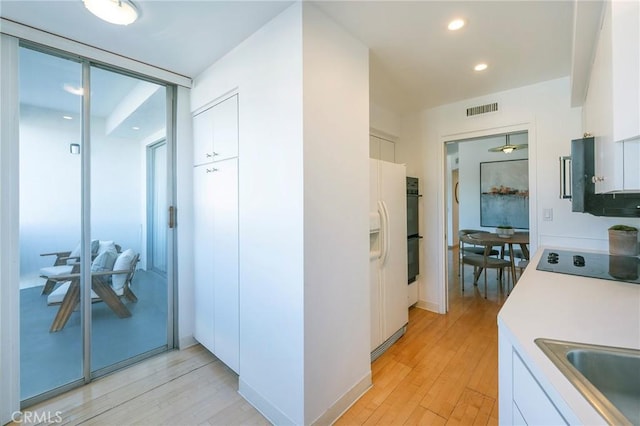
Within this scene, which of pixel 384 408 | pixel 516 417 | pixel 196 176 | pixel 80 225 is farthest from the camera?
pixel 196 176

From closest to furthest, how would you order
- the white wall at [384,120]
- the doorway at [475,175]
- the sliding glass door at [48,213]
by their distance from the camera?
the sliding glass door at [48,213] < the white wall at [384,120] < the doorway at [475,175]

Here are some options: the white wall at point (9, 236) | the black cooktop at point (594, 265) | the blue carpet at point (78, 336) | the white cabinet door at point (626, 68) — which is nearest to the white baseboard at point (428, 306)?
the black cooktop at point (594, 265)

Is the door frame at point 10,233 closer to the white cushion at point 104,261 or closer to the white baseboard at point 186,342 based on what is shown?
the white cushion at point 104,261

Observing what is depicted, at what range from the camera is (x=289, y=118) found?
160 centimetres

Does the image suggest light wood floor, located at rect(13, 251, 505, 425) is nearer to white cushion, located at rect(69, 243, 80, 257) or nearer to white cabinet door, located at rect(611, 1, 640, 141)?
white cushion, located at rect(69, 243, 80, 257)

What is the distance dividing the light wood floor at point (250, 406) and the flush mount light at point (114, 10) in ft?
8.47

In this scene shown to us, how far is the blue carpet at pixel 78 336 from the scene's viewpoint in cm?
192

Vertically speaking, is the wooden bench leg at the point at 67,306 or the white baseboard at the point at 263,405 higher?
the wooden bench leg at the point at 67,306

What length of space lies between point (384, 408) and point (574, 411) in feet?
4.81

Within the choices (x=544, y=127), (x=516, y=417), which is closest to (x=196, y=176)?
Result: (x=516, y=417)

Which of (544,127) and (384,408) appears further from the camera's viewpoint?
(544,127)

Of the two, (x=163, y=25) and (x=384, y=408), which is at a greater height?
(x=163, y=25)

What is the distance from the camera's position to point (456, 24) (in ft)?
5.83

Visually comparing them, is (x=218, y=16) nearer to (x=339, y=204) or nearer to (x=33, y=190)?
(x=339, y=204)
